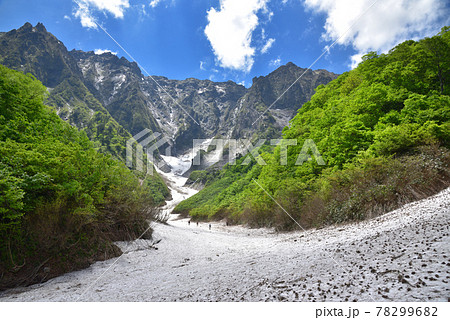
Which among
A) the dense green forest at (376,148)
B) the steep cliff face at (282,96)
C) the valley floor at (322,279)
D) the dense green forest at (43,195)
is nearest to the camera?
the valley floor at (322,279)

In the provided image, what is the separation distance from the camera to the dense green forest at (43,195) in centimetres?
607

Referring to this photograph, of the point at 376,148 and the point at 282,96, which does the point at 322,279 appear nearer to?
the point at 376,148

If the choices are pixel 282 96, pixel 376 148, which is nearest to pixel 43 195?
pixel 376 148

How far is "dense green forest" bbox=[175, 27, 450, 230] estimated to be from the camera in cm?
987

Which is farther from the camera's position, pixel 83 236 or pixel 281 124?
pixel 281 124

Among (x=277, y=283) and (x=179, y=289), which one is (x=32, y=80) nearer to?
(x=179, y=289)

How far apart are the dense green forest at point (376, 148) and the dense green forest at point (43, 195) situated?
38.6ft

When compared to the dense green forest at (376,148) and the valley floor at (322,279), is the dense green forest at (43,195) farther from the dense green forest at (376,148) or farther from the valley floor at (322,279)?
the dense green forest at (376,148)

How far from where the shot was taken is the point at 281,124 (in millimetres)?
152000

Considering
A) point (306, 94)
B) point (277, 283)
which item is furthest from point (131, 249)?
point (306, 94)

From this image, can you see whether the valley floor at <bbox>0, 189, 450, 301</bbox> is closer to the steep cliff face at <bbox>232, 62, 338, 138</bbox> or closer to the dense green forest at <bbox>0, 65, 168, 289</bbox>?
the dense green forest at <bbox>0, 65, 168, 289</bbox>

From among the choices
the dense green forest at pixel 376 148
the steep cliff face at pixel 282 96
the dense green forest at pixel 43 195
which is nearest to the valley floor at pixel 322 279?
the dense green forest at pixel 43 195

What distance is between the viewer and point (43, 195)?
7.37 meters

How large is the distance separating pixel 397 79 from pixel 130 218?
2289cm
